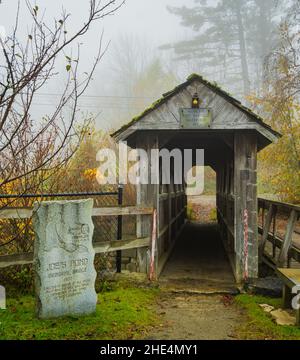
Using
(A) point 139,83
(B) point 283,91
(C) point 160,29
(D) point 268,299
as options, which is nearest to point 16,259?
(D) point 268,299

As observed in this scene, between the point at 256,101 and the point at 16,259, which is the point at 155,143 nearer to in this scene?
the point at 16,259

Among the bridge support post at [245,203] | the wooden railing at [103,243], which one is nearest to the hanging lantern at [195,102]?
the bridge support post at [245,203]

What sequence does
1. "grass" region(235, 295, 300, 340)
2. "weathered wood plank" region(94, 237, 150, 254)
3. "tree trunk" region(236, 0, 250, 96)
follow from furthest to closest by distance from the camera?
"tree trunk" region(236, 0, 250, 96) → "weathered wood plank" region(94, 237, 150, 254) → "grass" region(235, 295, 300, 340)

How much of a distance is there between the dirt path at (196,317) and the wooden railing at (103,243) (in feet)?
3.68

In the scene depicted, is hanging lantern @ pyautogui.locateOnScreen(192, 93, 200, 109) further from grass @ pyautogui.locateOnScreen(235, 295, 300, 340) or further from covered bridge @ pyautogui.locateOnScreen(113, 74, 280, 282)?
grass @ pyautogui.locateOnScreen(235, 295, 300, 340)

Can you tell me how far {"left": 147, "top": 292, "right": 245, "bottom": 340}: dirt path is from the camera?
5215 mm

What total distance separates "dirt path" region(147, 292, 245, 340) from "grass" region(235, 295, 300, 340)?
0.45ft

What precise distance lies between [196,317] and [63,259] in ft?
7.37

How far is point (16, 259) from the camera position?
18.9 feet

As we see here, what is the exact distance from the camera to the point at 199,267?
30.7 ft
